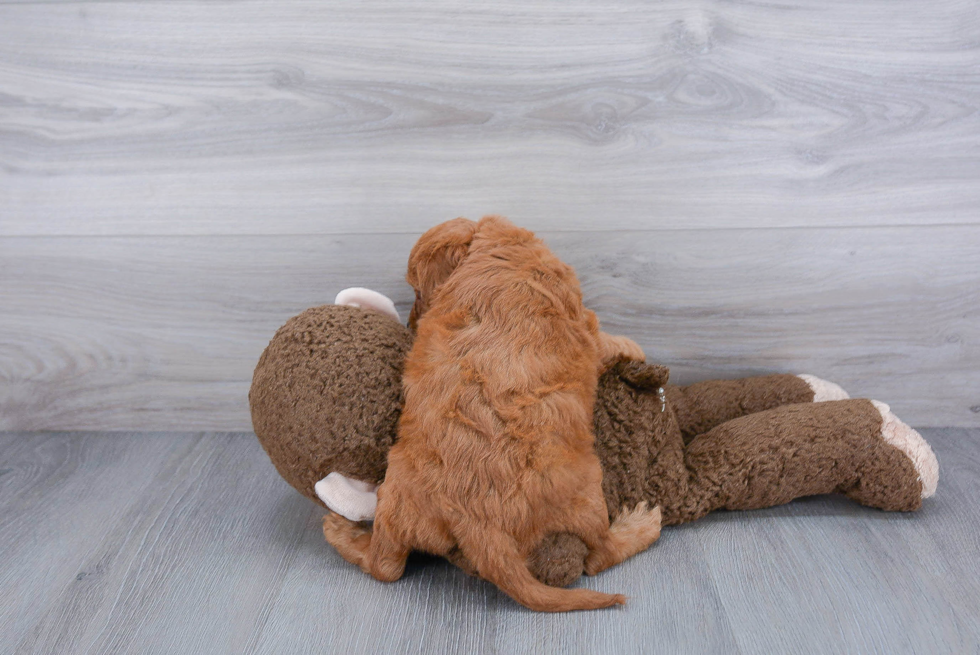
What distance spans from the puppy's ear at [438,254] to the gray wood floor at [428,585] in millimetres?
401

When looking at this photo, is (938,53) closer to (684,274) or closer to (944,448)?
(684,274)

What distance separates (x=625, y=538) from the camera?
1.00 m

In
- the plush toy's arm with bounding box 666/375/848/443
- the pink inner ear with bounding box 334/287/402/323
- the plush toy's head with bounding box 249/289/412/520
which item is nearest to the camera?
the plush toy's head with bounding box 249/289/412/520

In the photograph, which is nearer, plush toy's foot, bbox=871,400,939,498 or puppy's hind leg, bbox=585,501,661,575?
puppy's hind leg, bbox=585,501,661,575

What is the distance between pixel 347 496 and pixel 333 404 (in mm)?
133

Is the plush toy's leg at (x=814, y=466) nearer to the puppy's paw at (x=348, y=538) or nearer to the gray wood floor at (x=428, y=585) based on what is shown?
the gray wood floor at (x=428, y=585)

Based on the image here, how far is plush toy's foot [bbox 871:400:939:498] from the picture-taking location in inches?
42.4

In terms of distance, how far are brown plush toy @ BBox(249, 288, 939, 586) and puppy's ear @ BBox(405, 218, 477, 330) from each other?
0.10 meters

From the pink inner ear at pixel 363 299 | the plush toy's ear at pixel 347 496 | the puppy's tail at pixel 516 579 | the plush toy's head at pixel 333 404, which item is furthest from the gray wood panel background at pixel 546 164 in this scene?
the puppy's tail at pixel 516 579

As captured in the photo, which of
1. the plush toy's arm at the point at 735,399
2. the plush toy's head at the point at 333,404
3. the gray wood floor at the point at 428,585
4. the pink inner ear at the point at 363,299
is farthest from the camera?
the plush toy's arm at the point at 735,399

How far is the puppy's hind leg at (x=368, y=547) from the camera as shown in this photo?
94 centimetres

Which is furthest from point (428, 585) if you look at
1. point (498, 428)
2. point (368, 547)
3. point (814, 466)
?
point (814, 466)

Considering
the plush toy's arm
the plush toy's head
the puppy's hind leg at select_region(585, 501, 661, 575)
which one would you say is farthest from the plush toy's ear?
the plush toy's arm

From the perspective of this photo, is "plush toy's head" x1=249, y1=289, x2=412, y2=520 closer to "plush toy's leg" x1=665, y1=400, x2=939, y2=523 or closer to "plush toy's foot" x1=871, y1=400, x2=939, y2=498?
"plush toy's leg" x1=665, y1=400, x2=939, y2=523
